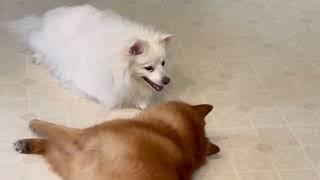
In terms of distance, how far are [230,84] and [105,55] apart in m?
0.66

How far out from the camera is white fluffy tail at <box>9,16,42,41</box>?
2.67m

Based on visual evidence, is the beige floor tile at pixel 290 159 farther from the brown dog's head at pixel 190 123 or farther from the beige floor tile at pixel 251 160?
the brown dog's head at pixel 190 123

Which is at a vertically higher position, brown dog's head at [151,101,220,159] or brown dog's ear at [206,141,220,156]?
brown dog's head at [151,101,220,159]

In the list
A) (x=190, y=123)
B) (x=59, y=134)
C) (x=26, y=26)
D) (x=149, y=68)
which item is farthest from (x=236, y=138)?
(x=26, y=26)

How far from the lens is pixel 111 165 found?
170cm

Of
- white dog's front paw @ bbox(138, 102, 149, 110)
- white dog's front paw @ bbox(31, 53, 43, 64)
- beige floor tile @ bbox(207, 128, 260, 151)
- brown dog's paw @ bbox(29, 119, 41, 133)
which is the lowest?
white dog's front paw @ bbox(31, 53, 43, 64)

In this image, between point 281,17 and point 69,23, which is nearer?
point 69,23

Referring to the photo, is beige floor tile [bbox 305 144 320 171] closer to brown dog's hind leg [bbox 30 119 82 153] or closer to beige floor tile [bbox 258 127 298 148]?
beige floor tile [bbox 258 127 298 148]

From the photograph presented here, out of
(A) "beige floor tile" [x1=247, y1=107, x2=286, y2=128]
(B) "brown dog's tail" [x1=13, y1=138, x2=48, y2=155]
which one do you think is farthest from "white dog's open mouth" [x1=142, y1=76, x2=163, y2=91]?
(B) "brown dog's tail" [x1=13, y1=138, x2=48, y2=155]

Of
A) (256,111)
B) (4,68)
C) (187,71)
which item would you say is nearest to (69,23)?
(4,68)

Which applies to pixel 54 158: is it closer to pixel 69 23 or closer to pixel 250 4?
pixel 69 23

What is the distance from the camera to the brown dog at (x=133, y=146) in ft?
5.55

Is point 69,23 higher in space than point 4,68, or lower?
higher

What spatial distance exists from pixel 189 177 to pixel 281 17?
71.8 inches
